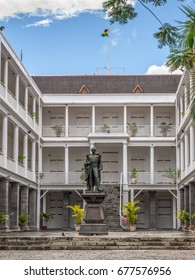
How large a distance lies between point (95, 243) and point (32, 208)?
1814cm

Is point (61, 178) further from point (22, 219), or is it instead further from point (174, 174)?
point (22, 219)

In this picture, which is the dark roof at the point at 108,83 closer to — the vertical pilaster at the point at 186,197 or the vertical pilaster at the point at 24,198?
the vertical pilaster at the point at 186,197

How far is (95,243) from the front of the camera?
1786cm

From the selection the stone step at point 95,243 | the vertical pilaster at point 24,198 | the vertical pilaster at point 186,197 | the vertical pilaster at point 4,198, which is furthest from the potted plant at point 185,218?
the stone step at point 95,243

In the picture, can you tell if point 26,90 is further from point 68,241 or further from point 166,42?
point 166,42

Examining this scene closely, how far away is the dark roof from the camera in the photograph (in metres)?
41.3

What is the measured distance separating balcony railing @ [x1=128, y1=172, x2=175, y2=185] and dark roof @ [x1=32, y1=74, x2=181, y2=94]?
582 centimetres

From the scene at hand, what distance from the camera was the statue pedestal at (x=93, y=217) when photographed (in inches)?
864

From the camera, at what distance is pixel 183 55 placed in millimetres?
11086

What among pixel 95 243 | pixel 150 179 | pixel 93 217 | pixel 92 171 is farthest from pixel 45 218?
pixel 95 243

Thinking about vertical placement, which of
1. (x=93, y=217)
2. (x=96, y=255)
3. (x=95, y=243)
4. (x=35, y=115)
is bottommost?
(x=96, y=255)

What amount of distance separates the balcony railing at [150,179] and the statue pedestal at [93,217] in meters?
15.3

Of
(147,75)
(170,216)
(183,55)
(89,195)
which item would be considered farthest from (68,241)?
(147,75)

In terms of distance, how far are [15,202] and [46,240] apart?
1249cm
